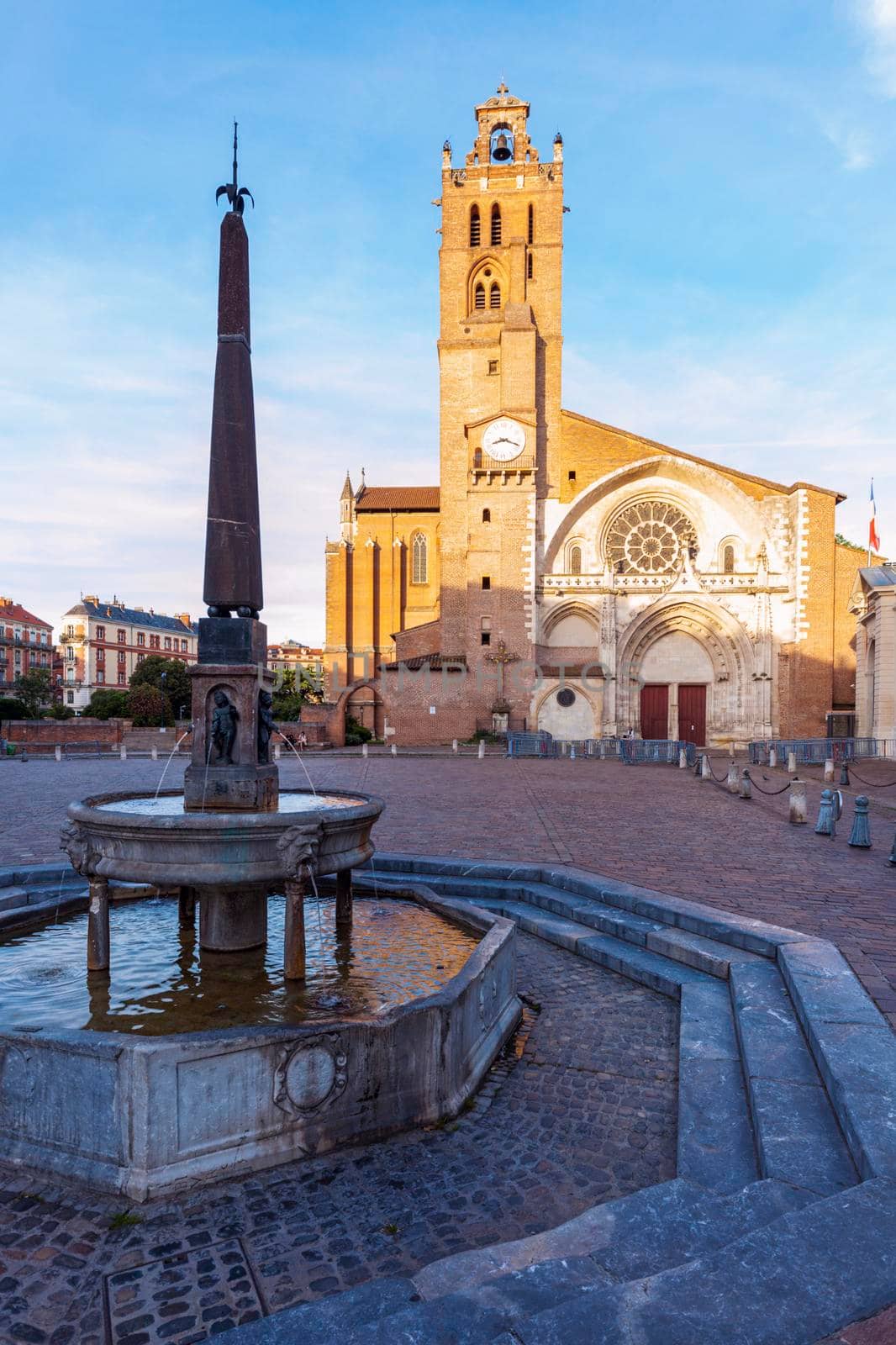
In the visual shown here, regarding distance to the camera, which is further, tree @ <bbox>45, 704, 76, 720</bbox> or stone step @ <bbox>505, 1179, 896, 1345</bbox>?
tree @ <bbox>45, 704, 76, 720</bbox>

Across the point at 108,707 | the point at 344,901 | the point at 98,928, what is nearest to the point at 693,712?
the point at 344,901

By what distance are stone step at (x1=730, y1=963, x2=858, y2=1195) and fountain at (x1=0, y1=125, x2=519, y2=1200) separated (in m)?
1.46

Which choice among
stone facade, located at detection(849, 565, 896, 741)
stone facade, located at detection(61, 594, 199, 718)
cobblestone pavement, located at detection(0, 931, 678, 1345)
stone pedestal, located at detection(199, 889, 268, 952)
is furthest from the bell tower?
stone facade, located at detection(61, 594, 199, 718)

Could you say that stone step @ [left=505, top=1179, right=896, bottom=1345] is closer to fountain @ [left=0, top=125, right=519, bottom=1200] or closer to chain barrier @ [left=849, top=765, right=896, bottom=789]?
fountain @ [left=0, top=125, right=519, bottom=1200]

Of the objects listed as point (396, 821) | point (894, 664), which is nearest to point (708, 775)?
point (894, 664)

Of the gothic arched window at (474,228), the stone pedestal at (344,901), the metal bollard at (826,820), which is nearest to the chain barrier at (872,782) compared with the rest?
the metal bollard at (826,820)

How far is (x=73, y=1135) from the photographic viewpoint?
3.23 m

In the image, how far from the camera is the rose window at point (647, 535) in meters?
37.2

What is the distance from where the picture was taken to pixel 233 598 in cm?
607

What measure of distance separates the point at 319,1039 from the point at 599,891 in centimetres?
434

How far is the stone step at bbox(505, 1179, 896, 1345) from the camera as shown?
6.27 feet

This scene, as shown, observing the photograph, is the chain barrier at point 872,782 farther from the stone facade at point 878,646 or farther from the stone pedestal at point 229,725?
the stone pedestal at point 229,725

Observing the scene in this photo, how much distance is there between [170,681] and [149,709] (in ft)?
20.5

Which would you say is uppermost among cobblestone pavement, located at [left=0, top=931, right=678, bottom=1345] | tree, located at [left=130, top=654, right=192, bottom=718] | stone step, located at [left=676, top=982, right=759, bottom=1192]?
tree, located at [left=130, top=654, right=192, bottom=718]
